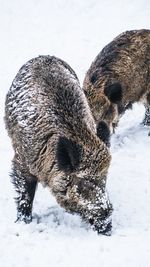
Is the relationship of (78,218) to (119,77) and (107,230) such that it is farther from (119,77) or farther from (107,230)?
(119,77)

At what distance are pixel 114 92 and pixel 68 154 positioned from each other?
315cm

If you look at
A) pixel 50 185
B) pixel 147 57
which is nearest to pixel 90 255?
pixel 50 185

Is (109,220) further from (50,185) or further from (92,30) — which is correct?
Answer: (92,30)

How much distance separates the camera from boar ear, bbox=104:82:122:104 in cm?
933

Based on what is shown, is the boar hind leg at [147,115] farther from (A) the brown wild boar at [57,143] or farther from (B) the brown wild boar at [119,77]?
(A) the brown wild boar at [57,143]

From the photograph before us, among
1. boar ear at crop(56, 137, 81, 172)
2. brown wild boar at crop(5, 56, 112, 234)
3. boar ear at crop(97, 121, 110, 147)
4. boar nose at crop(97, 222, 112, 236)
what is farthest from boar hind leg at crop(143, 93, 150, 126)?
boar ear at crop(56, 137, 81, 172)

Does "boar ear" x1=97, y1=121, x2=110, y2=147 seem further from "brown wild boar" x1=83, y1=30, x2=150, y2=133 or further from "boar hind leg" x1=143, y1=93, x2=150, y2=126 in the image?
"boar hind leg" x1=143, y1=93, x2=150, y2=126

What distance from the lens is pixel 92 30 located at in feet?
61.6

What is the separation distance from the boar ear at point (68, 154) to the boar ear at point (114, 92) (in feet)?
9.13

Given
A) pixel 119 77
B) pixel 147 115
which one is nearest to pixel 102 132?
pixel 119 77

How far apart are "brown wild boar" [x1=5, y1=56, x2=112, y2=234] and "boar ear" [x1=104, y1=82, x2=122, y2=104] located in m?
1.11

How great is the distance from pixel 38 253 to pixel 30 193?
1.23 meters

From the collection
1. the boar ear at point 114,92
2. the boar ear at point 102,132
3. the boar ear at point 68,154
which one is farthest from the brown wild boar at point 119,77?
the boar ear at point 68,154

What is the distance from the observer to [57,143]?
6641mm
